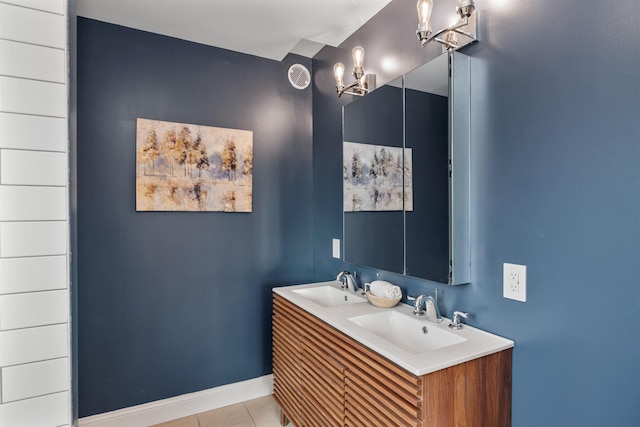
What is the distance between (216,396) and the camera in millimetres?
2494

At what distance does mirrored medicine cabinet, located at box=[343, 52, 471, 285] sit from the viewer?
1.53 m

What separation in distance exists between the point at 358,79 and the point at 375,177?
2.02 ft

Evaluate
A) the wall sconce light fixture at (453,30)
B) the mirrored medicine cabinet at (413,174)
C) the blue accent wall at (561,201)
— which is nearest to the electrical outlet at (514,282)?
the blue accent wall at (561,201)

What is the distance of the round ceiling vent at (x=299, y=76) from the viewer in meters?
2.72

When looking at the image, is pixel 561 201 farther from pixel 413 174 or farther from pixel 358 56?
pixel 358 56

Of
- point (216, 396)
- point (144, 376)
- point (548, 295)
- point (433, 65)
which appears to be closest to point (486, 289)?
point (548, 295)

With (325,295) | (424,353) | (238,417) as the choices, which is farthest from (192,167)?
(424,353)

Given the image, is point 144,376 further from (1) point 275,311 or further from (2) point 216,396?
(1) point 275,311

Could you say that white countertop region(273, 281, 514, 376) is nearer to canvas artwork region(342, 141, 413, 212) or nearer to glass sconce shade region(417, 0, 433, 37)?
canvas artwork region(342, 141, 413, 212)

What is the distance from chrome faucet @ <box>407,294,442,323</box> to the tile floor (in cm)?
132

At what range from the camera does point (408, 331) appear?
1.69 meters

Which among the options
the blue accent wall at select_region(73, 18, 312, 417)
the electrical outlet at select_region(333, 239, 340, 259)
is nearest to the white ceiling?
the blue accent wall at select_region(73, 18, 312, 417)

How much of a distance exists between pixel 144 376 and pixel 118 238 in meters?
0.93

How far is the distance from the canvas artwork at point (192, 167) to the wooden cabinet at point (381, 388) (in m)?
1.07
